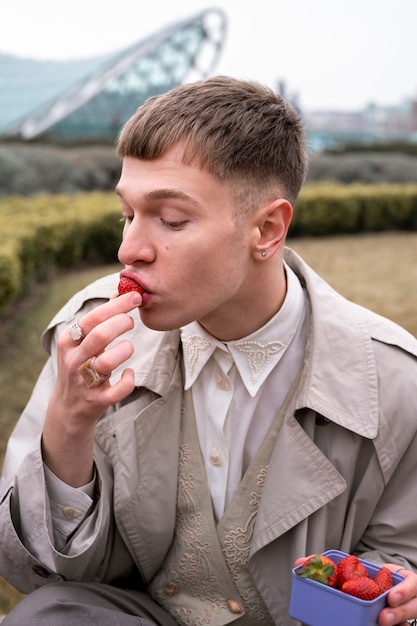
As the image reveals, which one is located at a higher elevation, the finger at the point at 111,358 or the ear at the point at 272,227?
the ear at the point at 272,227

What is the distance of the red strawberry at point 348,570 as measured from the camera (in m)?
1.81

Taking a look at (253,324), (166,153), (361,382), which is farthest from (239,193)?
(361,382)

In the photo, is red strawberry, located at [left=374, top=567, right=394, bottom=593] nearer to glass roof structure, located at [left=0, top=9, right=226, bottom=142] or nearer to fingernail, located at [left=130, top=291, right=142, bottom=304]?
fingernail, located at [left=130, top=291, right=142, bottom=304]

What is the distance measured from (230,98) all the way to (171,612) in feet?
4.65

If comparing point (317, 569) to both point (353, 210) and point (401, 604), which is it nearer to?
point (401, 604)

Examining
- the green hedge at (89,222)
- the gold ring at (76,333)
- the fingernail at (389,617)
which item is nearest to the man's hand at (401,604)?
the fingernail at (389,617)

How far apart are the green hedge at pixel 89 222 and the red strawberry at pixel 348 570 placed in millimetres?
3881

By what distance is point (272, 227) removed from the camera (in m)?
2.18

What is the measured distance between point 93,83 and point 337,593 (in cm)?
3431

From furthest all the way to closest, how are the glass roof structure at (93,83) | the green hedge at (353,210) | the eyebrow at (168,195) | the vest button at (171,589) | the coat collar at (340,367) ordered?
the glass roof structure at (93,83) < the green hedge at (353,210) < the vest button at (171,589) < the coat collar at (340,367) < the eyebrow at (168,195)

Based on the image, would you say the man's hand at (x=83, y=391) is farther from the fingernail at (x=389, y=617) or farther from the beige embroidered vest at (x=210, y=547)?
the fingernail at (x=389, y=617)

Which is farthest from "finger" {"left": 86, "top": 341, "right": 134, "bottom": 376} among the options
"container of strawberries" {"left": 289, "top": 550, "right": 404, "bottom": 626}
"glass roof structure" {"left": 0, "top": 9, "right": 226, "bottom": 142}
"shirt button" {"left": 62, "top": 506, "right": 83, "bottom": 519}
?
"glass roof structure" {"left": 0, "top": 9, "right": 226, "bottom": 142}

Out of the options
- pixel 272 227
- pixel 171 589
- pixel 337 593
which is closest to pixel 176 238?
pixel 272 227

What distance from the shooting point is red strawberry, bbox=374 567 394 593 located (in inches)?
72.4
